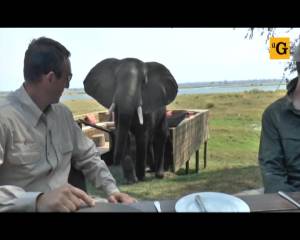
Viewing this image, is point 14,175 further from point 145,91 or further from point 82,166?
point 145,91

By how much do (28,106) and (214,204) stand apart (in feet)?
2.54

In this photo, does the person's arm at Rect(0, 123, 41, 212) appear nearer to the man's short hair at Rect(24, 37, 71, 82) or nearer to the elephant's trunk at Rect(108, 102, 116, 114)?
the man's short hair at Rect(24, 37, 71, 82)

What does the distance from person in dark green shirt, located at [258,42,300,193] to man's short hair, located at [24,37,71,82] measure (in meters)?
0.82

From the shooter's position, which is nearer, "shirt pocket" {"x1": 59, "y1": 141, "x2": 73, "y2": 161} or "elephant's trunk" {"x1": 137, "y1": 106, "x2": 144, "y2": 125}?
"shirt pocket" {"x1": 59, "y1": 141, "x2": 73, "y2": 161}

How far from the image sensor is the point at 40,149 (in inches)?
53.0

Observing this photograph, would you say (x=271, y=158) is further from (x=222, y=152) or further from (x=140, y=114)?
(x=140, y=114)

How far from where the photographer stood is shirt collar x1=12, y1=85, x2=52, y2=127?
4.48ft

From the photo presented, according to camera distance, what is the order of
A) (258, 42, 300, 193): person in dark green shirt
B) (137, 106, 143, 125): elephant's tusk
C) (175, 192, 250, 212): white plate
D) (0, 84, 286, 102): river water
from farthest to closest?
(137, 106, 143, 125): elephant's tusk
(0, 84, 286, 102): river water
(258, 42, 300, 193): person in dark green shirt
(175, 192, 250, 212): white plate

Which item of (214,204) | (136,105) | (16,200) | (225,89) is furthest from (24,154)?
(136,105)

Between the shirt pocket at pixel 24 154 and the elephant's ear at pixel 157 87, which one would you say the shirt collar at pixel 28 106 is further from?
the elephant's ear at pixel 157 87

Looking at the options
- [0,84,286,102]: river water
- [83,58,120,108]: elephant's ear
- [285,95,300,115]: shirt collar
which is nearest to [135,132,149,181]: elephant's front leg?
[83,58,120,108]: elephant's ear

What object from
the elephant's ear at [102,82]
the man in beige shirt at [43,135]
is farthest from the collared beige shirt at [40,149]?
the elephant's ear at [102,82]

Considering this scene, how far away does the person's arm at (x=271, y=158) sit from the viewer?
1404 mm

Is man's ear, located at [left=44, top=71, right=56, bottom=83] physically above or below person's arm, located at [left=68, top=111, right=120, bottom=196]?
above
